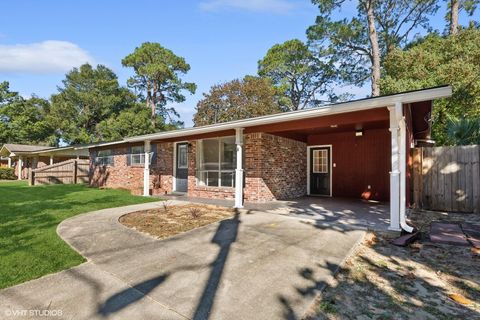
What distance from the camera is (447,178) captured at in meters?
7.41

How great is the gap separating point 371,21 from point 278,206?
1460 centimetres

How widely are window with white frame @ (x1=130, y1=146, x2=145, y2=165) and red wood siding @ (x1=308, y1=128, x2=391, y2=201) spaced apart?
8189mm

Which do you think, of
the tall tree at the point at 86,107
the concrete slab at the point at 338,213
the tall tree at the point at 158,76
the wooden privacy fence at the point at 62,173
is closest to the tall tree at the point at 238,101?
the tall tree at the point at 158,76

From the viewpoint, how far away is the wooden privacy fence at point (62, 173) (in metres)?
17.1

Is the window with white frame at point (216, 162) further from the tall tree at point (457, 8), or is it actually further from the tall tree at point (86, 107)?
the tall tree at point (86, 107)

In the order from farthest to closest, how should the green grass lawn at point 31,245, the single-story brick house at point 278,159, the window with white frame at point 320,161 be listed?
1. the window with white frame at point 320,161
2. the single-story brick house at point 278,159
3. the green grass lawn at point 31,245

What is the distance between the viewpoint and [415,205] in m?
7.88

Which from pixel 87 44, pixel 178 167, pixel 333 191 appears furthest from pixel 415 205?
pixel 87 44

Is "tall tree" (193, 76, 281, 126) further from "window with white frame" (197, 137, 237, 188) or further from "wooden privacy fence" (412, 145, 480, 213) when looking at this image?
"wooden privacy fence" (412, 145, 480, 213)

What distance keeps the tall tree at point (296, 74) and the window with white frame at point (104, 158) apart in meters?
15.2

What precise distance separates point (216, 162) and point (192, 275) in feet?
21.4

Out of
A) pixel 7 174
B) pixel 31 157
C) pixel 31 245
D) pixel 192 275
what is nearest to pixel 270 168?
pixel 192 275

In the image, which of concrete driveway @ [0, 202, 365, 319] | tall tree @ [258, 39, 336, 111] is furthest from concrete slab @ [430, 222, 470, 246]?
tall tree @ [258, 39, 336, 111]

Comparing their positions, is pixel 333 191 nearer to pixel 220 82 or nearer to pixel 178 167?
pixel 178 167
